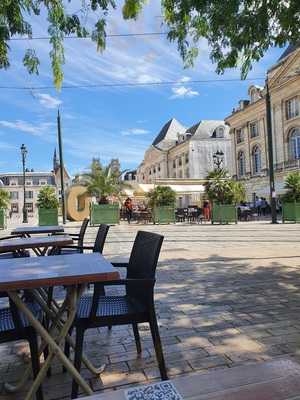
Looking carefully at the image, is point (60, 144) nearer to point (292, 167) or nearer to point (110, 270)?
point (110, 270)

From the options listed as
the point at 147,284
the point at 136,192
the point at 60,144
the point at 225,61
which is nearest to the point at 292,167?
the point at 136,192

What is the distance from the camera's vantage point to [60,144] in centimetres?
2409

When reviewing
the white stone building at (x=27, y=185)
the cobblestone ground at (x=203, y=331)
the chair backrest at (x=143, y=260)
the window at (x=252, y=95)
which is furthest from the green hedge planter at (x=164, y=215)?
the white stone building at (x=27, y=185)

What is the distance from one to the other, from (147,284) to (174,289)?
9.99ft

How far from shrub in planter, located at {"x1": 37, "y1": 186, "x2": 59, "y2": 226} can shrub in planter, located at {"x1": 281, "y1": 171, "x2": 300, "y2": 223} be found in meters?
12.0

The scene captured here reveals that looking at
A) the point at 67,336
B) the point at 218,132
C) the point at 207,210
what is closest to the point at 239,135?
the point at 218,132

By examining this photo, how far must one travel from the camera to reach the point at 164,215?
2327 cm

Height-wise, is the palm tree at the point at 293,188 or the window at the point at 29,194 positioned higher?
the window at the point at 29,194

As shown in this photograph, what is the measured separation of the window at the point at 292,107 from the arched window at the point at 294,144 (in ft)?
5.09

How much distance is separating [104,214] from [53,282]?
20435mm

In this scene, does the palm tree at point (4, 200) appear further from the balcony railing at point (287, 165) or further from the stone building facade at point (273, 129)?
the balcony railing at point (287, 165)

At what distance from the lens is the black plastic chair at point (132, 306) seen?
104 inches

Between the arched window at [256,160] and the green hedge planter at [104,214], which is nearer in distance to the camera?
the green hedge planter at [104,214]

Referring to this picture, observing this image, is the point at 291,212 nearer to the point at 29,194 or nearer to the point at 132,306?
the point at 132,306
